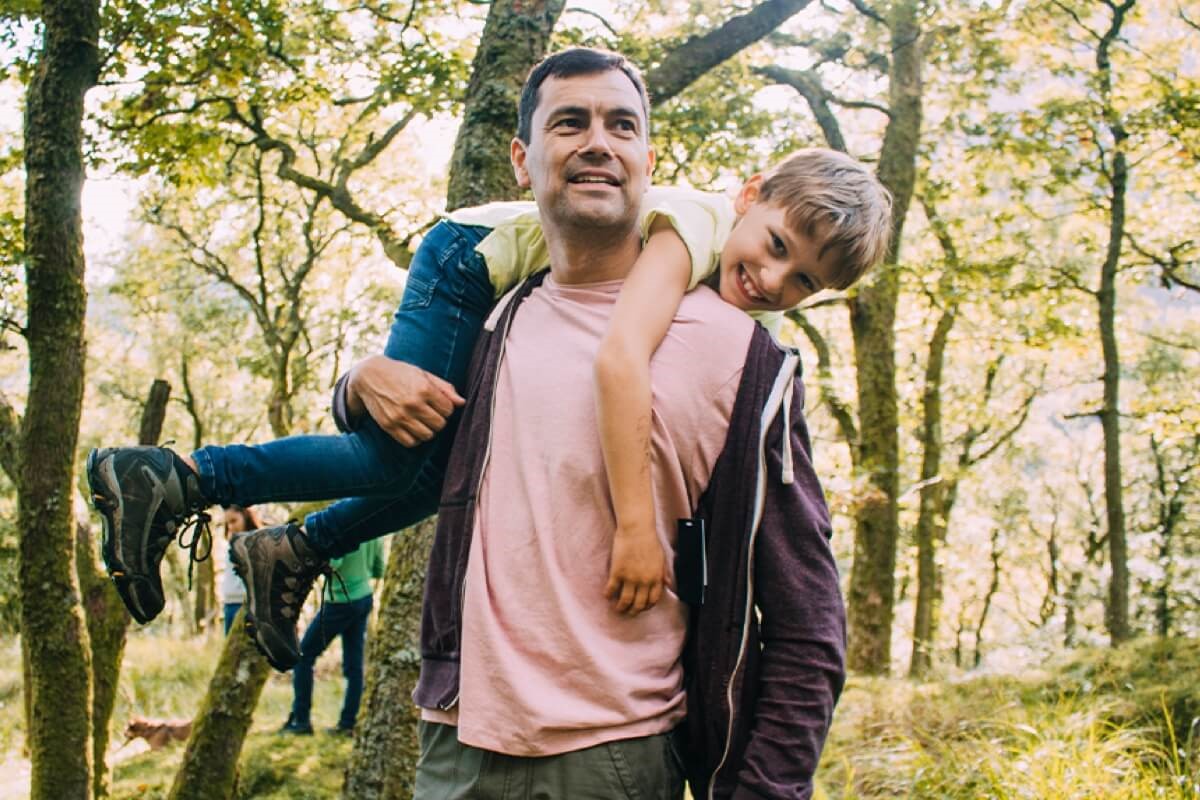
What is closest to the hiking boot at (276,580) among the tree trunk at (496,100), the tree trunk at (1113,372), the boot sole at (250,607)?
the boot sole at (250,607)

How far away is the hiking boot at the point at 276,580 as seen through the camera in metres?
2.38

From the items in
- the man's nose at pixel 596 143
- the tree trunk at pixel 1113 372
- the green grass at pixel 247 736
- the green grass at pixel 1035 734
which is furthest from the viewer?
the tree trunk at pixel 1113 372

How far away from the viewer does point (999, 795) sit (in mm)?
3891

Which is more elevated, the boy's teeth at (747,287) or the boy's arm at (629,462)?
the boy's teeth at (747,287)

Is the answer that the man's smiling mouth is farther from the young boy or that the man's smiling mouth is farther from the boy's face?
the boy's face

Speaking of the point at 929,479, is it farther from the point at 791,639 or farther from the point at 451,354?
the point at 791,639

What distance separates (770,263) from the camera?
198 cm

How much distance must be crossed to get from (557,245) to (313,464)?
741 mm

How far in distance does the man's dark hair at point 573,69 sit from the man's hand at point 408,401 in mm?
537

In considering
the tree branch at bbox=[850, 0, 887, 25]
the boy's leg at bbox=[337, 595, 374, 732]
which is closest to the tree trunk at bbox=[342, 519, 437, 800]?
the boy's leg at bbox=[337, 595, 374, 732]

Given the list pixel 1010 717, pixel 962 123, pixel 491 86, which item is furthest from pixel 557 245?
pixel 962 123

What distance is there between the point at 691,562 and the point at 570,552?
0.70ft

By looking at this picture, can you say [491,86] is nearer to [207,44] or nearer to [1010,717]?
[207,44]

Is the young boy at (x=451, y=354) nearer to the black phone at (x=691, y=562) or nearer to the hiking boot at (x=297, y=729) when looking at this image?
the black phone at (x=691, y=562)
